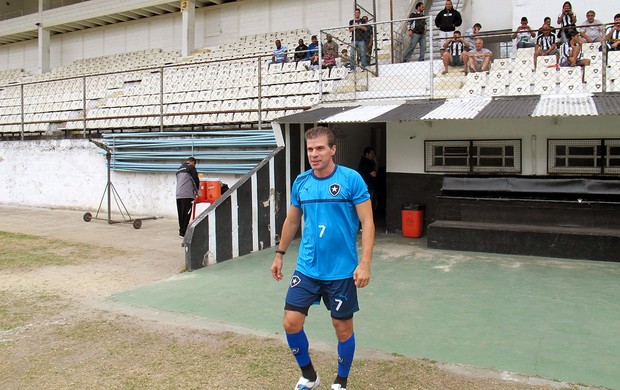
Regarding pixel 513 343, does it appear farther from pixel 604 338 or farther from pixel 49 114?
pixel 49 114

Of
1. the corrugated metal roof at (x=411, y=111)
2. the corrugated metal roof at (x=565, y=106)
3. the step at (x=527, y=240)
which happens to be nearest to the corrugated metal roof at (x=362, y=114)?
the corrugated metal roof at (x=411, y=111)

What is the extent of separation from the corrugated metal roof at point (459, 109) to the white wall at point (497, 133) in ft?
1.76

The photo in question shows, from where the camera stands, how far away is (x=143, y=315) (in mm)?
5418

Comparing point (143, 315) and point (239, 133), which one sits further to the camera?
point (239, 133)

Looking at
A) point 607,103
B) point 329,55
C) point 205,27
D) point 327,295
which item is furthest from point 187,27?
point 327,295

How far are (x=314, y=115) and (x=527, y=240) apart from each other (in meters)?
3.79

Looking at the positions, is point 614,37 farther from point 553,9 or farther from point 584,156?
point 584,156

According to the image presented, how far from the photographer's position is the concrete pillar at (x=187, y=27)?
22.0 m

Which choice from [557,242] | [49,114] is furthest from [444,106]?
[49,114]

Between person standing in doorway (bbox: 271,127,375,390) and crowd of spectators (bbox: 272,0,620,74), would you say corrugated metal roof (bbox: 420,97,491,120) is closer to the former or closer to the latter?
crowd of spectators (bbox: 272,0,620,74)

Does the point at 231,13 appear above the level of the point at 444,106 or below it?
above

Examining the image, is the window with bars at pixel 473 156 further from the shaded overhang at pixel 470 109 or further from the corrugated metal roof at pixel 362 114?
the corrugated metal roof at pixel 362 114

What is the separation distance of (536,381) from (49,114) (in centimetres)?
1646

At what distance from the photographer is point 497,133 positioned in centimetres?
918
